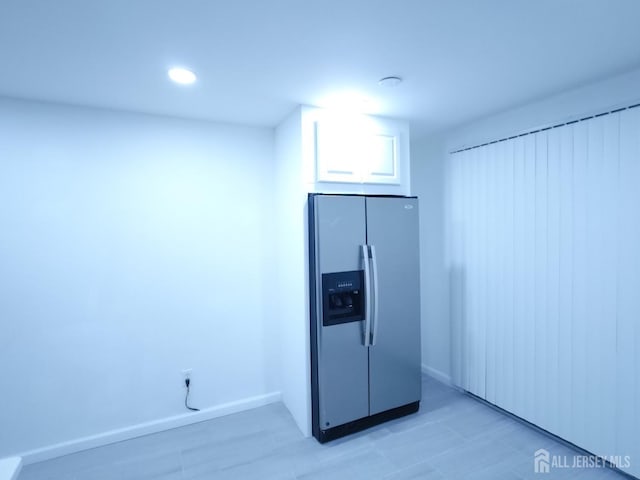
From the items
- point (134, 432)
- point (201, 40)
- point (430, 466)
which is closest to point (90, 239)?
point (134, 432)

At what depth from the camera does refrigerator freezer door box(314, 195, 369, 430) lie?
2463mm

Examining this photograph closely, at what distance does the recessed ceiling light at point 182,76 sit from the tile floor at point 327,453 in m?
2.54

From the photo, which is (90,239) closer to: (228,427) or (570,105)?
(228,427)

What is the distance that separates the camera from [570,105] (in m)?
2.36

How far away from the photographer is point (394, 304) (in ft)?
8.99

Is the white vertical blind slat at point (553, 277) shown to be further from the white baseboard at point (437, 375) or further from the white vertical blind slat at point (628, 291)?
the white baseboard at point (437, 375)

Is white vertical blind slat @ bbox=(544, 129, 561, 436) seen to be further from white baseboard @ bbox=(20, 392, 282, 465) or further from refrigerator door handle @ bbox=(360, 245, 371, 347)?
white baseboard @ bbox=(20, 392, 282, 465)

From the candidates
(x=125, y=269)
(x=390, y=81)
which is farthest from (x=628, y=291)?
(x=125, y=269)

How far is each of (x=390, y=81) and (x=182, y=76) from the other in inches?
50.6

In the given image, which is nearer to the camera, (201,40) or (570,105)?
(201,40)

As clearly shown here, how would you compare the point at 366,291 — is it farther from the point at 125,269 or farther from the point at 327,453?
the point at 125,269

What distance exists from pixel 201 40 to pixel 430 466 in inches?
113

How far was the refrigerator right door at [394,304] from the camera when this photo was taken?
2646mm

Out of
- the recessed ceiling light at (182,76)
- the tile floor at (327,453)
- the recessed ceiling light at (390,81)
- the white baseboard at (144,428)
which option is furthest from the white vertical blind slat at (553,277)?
the recessed ceiling light at (182,76)
